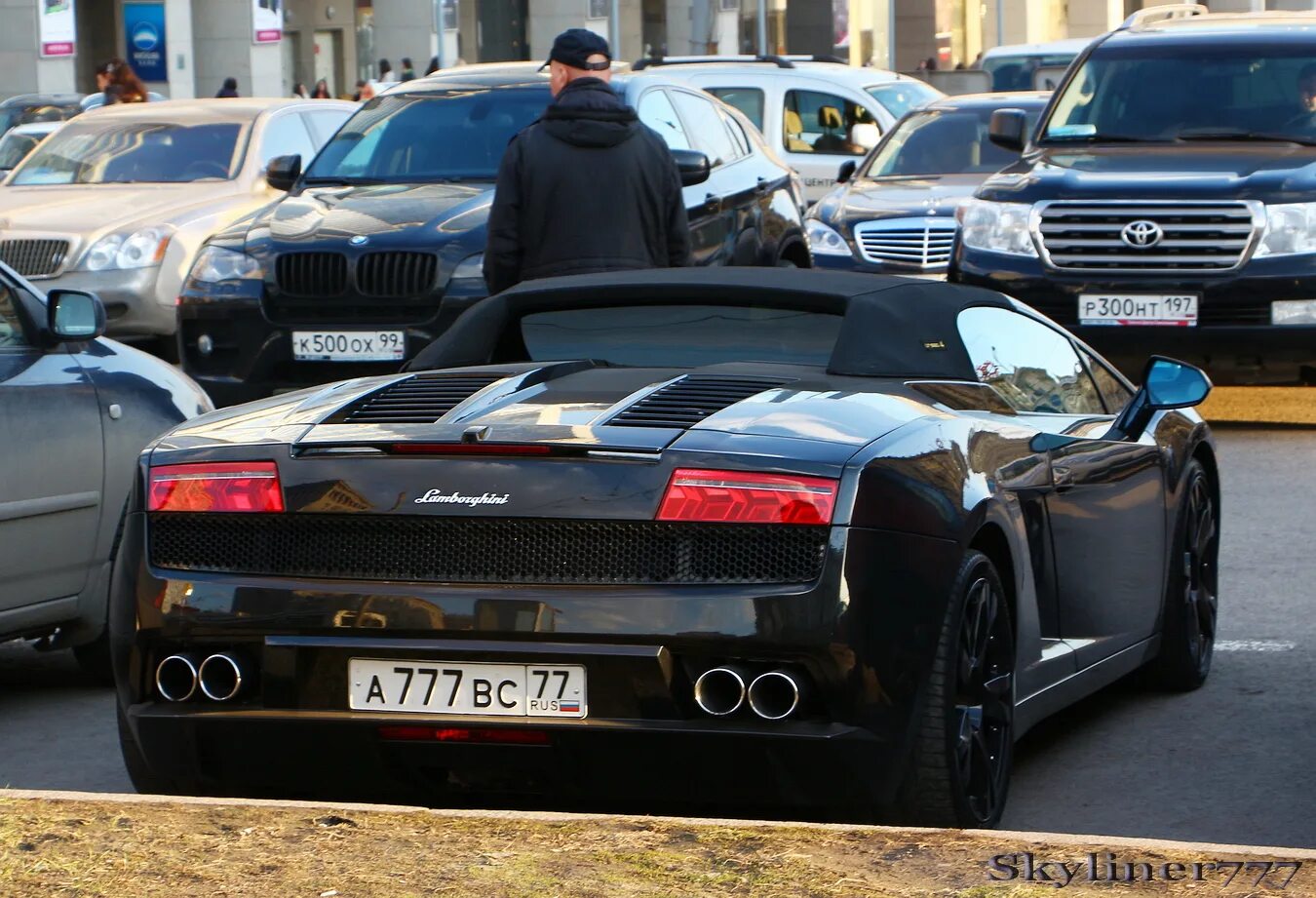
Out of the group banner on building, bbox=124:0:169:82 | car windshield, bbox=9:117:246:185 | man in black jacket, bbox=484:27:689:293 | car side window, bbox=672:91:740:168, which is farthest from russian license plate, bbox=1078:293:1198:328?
banner on building, bbox=124:0:169:82

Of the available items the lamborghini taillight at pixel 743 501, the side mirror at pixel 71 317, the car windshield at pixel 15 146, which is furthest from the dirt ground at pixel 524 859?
the car windshield at pixel 15 146

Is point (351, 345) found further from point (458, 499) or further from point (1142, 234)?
point (458, 499)

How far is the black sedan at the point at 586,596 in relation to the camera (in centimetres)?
463

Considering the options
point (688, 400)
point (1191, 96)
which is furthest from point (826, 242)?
point (688, 400)

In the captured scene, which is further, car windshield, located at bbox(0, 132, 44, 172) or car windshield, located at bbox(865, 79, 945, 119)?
car windshield, located at bbox(0, 132, 44, 172)

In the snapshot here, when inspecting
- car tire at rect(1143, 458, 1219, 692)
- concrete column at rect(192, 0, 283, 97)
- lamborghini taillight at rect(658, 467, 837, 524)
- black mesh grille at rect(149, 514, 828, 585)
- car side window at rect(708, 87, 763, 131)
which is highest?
concrete column at rect(192, 0, 283, 97)

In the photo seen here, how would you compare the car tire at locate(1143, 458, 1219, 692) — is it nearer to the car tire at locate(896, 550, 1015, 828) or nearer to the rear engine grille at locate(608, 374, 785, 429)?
the car tire at locate(896, 550, 1015, 828)

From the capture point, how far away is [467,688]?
4.70 m

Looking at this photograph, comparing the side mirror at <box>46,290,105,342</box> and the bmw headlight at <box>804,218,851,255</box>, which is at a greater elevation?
the side mirror at <box>46,290,105,342</box>

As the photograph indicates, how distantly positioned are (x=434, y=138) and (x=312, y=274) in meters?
1.44

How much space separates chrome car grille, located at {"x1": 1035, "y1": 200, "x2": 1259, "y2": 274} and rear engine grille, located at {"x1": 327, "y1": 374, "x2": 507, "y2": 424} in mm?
7557

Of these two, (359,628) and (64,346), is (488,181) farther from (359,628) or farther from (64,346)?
(359,628)

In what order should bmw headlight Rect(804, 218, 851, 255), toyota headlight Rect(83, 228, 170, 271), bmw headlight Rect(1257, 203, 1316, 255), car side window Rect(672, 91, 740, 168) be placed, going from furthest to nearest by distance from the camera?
bmw headlight Rect(804, 218, 851, 255), toyota headlight Rect(83, 228, 170, 271), car side window Rect(672, 91, 740, 168), bmw headlight Rect(1257, 203, 1316, 255)

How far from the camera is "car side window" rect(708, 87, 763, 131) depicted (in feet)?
71.9
